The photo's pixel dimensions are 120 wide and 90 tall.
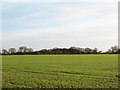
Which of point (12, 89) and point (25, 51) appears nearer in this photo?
point (12, 89)

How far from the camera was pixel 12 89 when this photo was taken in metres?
10.3

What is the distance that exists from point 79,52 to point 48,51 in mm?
22987

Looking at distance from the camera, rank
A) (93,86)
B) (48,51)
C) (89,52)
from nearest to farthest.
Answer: (93,86)
(48,51)
(89,52)

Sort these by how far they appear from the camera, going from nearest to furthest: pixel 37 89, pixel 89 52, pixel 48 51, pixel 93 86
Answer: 1. pixel 37 89
2. pixel 93 86
3. pixel 48 51
4. pixel 89 52

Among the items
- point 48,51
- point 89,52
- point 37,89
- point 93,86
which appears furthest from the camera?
point 89,52

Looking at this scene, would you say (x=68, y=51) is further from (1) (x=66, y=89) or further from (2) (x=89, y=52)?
(1) (x=66, y=89)

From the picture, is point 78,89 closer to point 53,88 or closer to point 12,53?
point 53,88

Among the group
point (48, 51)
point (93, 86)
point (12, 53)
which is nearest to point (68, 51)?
point (48, 51)

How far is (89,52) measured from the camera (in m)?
122

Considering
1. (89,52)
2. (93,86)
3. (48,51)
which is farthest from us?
(89,52)

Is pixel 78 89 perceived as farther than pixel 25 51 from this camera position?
No

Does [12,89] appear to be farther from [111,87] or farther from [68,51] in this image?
[68,51]

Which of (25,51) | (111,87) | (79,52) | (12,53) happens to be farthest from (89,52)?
(111,87)

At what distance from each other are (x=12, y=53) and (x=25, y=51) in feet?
30.0
